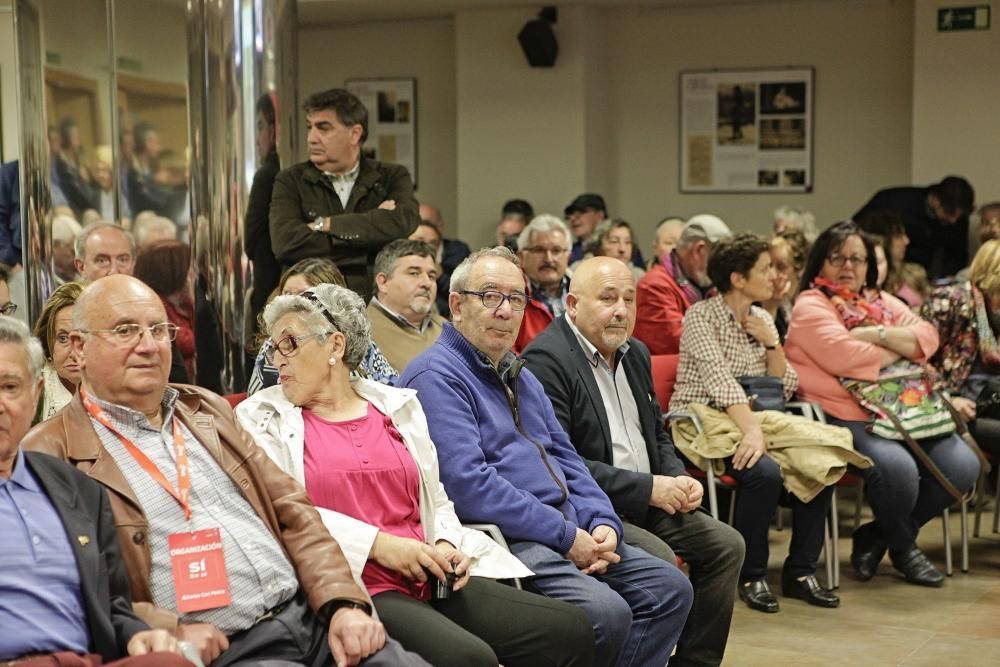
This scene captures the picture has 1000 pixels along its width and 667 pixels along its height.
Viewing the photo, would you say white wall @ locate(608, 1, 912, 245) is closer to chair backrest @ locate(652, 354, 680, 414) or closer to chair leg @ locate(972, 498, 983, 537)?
chair leg @ locate(972, 498, 983, 537)

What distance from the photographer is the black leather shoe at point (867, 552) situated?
496cm

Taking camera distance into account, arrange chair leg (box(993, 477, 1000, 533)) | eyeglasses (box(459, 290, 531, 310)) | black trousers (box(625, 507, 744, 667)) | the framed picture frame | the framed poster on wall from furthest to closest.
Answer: the framed picture frame < the framed poster on wall < chair leg (box(993, 477, 1000, 533)) < black trousers (box(625, 507, 744, 667)) < eyeglasses (box(459, 290, 531, 310))

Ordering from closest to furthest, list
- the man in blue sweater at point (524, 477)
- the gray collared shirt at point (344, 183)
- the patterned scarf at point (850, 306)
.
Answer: the man in blue sweater at point (524, 477), the gray collared shirt at point (344, 183), the patterned scarf at point (850, 306)

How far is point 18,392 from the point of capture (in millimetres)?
2260

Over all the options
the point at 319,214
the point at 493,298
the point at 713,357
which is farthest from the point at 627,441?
the point at 319,214

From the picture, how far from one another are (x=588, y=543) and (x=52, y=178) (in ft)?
7.78

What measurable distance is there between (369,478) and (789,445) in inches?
83.9

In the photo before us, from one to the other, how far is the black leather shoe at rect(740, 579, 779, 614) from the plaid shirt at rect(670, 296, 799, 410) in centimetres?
61

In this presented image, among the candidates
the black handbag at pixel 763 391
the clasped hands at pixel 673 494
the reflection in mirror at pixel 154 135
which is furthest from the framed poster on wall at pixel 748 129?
the clasped hands at pixel 673 494

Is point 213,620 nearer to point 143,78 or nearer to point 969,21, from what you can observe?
point 143,78

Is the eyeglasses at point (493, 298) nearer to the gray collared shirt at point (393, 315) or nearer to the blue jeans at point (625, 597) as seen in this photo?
the blue jeans at point (625, 597)

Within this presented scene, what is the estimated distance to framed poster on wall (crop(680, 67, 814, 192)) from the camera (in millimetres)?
9438

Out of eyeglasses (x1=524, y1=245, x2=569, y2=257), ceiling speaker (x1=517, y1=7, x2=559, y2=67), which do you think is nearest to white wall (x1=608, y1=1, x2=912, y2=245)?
ceiling speaker (x1=517, y1=7, x2=559, y2=67)

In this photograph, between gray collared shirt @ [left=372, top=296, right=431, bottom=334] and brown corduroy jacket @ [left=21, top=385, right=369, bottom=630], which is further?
gray collared shirt @ [left=372, top=296, right=431, bottom=334]
